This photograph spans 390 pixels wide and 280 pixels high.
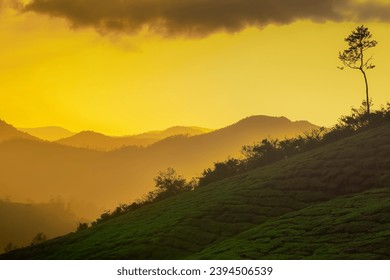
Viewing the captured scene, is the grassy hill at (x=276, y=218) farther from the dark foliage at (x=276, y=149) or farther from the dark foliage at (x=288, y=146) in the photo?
the dark foliage at (x=288, y=146)

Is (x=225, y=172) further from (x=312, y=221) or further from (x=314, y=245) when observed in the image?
(x=314, y=245)

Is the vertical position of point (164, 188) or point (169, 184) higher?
point (169, 184)

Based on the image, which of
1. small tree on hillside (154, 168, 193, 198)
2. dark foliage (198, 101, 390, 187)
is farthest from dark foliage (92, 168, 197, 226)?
dark foliage (198, 101, 390, 187)

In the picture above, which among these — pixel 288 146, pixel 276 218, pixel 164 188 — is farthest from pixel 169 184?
pixel 276 218

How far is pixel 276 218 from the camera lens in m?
47.1

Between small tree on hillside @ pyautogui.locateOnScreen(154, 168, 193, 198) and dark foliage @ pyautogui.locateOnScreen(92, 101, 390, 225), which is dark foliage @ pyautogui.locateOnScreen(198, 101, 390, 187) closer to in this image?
dark foliage @ pyautogui.locateOnScreen(92, 101, 390, 225)

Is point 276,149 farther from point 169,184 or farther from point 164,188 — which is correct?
point 164,188

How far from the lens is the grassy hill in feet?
118

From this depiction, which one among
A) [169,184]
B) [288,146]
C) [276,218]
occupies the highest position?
[288,146]

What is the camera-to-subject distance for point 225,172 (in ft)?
251

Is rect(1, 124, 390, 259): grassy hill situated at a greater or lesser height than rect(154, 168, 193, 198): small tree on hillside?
lesser

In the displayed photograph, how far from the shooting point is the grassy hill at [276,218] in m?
36.0

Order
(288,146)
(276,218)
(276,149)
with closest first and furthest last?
(276,218) → (276,149) → (288,146)

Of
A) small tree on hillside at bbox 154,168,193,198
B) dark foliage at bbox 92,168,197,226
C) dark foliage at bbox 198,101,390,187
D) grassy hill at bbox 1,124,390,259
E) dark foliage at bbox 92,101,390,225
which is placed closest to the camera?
grassy hill at bbox 1,124,390,259
